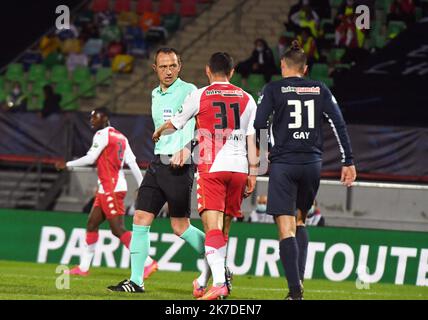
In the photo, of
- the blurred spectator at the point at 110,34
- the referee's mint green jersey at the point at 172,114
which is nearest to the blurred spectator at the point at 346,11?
the blurred spectator at the point at 110,34

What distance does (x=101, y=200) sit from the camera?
16.6 m

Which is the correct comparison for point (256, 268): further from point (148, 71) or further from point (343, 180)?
point (148, 71)

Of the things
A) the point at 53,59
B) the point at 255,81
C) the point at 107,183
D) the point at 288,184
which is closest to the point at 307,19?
the point at 255,81

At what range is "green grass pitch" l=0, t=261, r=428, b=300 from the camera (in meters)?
11.7

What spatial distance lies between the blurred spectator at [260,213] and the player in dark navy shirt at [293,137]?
360 inches

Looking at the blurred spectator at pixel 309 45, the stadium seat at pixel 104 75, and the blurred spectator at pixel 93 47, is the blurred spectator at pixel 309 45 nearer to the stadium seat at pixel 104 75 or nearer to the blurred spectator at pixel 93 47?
the stadium seat at pixel 104 75

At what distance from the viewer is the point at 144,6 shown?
28.6 metres

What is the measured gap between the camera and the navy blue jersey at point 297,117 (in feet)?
36.9

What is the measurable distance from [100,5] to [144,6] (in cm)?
118

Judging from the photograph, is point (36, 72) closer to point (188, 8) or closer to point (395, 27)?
point (188, 8)

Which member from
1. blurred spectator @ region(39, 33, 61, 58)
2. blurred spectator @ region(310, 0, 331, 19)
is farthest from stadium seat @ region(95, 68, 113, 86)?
blurred spectator @ region(310, 0, 331, 19)

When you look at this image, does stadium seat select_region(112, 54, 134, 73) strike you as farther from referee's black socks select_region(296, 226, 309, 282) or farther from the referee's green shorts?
referee's black socks select_region(296, 226, 309, 282)
